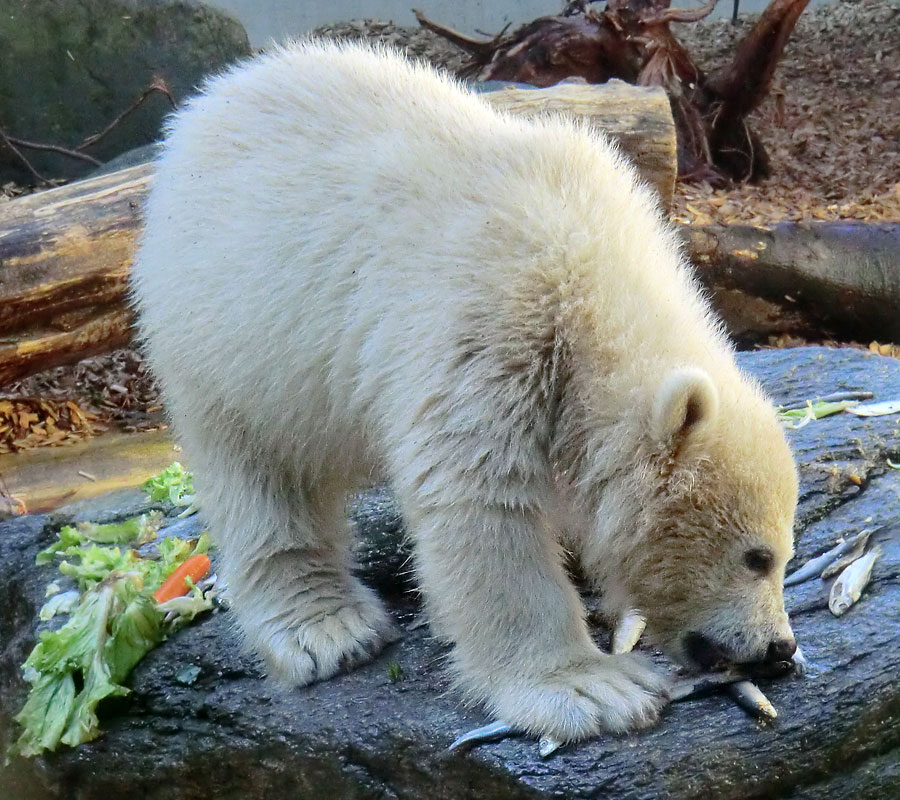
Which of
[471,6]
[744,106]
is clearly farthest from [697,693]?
[471,6]

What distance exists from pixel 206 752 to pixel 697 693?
1824 mm

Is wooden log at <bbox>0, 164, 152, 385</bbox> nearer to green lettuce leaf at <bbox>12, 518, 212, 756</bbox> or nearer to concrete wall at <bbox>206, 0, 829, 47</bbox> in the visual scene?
green lettuce leaf at <bbox>12, 518, 212, 756</bbox>

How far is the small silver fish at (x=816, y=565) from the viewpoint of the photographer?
12.4ft

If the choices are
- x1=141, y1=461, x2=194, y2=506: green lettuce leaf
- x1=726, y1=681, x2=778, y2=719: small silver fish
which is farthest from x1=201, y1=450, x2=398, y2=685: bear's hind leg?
x1=141, y1=461, x2=194, y2=506: green lettuce leaf

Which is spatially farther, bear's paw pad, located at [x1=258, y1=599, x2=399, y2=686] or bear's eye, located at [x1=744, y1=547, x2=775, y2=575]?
bear's paw pad, located at [x1=258, y1=599, x2=399, y2=686]

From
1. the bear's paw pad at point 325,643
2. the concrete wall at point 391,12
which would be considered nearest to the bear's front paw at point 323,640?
the bear's paw pad at point 325,643

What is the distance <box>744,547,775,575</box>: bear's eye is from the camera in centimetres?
308

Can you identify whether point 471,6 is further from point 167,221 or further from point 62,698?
point 62,698

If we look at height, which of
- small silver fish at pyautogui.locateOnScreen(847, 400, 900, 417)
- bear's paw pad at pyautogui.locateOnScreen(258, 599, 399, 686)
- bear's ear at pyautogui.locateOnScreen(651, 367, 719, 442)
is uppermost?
bear's ear at pyautogui.locateOnScreen(651, 367, 719, 442)

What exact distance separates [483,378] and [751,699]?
4.18 feet

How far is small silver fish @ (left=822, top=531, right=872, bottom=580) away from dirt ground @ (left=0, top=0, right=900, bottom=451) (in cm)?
554

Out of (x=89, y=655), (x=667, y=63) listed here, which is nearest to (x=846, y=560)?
(x=89, y=655)

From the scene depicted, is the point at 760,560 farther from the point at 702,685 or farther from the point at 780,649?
the point at 702,685

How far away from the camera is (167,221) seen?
3879 millimetres
